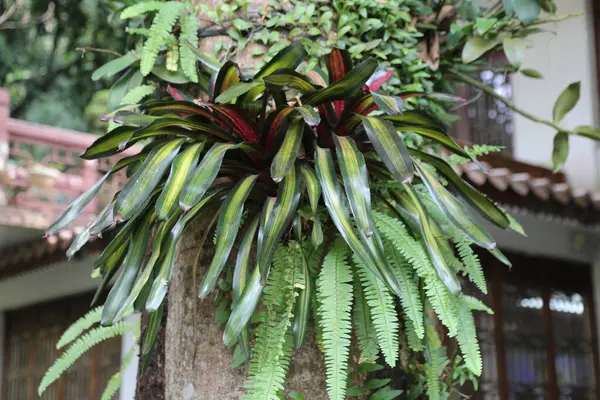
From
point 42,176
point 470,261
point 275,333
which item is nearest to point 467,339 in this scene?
point 470,261

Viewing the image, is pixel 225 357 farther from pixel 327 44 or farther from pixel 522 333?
pixel 522 333

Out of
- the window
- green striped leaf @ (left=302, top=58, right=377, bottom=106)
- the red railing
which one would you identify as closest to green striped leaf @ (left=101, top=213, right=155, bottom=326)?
green striped leaf @ (left=302, top=58, right=377, bottom=106)

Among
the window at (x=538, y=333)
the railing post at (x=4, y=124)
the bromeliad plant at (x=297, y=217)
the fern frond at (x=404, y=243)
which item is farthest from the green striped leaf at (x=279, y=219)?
the railing post at (x=4, y=124)

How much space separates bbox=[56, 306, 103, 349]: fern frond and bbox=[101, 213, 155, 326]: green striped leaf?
538 mm

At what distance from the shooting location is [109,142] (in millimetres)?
2186

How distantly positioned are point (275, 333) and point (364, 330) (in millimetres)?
216

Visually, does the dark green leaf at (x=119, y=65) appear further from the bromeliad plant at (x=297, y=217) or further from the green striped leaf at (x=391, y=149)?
the green striped leaf at (x=391, y=149)

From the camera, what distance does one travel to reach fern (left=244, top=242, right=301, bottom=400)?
6.32 ft

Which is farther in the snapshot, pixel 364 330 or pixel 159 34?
pixel 159 34

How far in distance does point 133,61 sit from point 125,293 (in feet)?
3.09

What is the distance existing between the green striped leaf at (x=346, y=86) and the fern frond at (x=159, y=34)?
2.17 ft

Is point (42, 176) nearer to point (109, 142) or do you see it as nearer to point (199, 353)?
point (109, 142)

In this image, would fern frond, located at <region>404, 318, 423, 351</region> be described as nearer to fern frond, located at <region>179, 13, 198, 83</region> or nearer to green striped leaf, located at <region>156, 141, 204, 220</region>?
green striped leaf, located at <region>156, 141, 204, 220</region>

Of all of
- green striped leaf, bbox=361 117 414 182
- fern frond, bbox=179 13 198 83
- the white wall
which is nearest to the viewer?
green striped leaf, bbox=361 117 414 182
